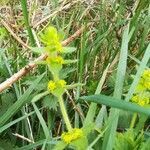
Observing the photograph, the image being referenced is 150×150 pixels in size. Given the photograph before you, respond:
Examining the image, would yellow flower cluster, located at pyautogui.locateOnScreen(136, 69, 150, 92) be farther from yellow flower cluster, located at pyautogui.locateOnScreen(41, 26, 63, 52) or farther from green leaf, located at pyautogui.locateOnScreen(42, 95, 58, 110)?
green leaf, located at pyautogui.locateOnScreen(42, 95, 58, 110)

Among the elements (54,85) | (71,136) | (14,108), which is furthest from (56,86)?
(14,108)

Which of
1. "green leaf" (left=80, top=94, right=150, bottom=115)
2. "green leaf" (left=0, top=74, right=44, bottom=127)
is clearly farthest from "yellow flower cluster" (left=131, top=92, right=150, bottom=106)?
"green leaf" (left=0, top=74, right=44, bottom=127)

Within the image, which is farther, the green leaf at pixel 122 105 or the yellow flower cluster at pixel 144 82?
the yellow flower cluster at pixel 144 82

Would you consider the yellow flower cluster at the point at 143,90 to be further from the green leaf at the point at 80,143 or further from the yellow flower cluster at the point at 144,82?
the green leaf at the point at 80,143

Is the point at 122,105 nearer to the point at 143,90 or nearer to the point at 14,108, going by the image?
the point at 143,90

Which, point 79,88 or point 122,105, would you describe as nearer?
point 122,105

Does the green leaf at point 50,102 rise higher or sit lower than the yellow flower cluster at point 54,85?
lower

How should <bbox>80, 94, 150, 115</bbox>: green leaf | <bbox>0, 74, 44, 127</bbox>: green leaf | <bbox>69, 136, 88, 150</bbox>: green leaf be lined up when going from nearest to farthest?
<bbox>80, 94, 150, 115</bbox>: green leaf
<bbox>69, 136, 88, 150</bbox>: green leaf
<bbox>0, 74, 44, 127</bbox>: green leaf

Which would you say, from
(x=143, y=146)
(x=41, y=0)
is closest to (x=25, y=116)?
(x=143, y=146)

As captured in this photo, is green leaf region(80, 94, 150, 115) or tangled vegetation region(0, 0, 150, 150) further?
tangled vegetation region(0, 0, 150, 150)

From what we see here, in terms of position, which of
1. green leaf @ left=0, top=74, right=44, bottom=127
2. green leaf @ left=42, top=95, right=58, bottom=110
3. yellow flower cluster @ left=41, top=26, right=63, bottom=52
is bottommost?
green leaf @ left=42, top=95, right=58, bottom=110

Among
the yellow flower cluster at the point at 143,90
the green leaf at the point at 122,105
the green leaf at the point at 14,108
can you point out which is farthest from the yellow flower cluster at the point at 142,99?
the green leaf at the point at 14,108

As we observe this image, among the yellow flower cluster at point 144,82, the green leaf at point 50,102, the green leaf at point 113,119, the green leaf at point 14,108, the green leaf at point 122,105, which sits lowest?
the green leaf at point 50,102
